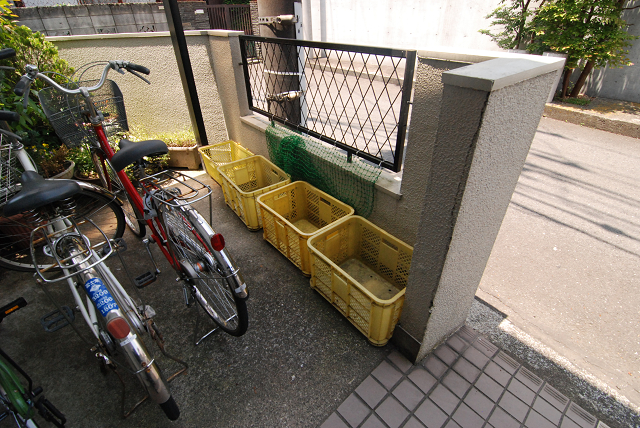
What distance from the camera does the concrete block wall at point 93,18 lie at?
8242 millimetres

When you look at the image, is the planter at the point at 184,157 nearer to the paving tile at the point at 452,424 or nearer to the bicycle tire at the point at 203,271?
the bicycle tire at the point at 203,271

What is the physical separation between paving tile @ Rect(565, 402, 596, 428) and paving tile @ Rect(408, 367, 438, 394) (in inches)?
30.4

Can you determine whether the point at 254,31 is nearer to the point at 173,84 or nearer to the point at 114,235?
the point at 173,84

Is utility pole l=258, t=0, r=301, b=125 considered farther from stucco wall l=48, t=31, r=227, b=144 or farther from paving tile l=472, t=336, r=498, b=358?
paving tile l=472, t=336, r=498, b=358

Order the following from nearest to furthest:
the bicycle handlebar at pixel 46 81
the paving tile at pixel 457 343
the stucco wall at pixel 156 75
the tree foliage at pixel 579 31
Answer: the bicycle handlebar at pixel 46 81 < the paving tile at pixel 457 343 < the stucco wall at pixel 156 75 < the tree foliage at pixel 579 31

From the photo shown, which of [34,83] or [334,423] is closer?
[334,423]

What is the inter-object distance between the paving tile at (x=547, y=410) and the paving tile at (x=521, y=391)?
33 millimetres

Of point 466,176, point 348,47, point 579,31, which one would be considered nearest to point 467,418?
point 466,176

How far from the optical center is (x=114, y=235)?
133 inches

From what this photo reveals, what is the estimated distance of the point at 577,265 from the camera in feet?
10.4

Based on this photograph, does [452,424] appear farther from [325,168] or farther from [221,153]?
[221,153]

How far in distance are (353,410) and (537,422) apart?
106 centimetres

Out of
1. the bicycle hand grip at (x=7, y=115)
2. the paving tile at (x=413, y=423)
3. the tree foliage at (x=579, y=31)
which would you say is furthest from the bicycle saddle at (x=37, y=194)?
the tree foliage at (x=579, y=31)

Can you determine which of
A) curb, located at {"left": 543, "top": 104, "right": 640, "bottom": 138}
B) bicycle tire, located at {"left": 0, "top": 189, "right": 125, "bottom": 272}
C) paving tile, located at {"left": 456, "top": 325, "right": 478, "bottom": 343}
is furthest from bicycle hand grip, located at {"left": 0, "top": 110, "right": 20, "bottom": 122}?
curb, located at {"left": 543, "top": 104, "right": 640, "bottom": 138}
